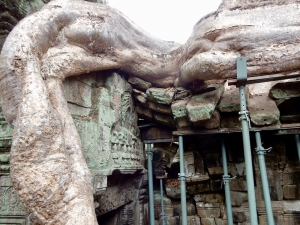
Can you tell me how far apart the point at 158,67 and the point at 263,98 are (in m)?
1.58

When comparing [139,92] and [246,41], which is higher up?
[246,41]

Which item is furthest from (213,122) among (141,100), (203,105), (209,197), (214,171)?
(209,197)

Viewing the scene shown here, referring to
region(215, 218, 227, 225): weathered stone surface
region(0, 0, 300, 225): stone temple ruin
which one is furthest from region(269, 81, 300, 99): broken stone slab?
region(215, 218, 227, 225): weathered stone surface

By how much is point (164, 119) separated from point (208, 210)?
5.08 feet

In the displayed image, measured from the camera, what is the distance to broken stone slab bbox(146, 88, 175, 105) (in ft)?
11.7

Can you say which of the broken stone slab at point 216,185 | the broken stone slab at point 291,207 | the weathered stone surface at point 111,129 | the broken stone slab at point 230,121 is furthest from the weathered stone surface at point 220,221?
the broken stone slab at point 230,121

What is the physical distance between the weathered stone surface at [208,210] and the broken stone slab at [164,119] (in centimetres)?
132

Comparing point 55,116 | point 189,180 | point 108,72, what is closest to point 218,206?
point 189,180

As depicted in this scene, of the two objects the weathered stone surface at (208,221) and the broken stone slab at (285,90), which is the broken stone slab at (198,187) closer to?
the weathered stone surface at (208,221)

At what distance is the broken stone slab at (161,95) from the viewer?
11.7 feet

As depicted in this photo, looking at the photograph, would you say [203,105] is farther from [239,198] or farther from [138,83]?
[239,198]

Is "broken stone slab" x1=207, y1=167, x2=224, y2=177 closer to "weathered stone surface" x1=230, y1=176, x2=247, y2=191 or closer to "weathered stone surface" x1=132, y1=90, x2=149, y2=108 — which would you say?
"weathered stone surface" x1=230, y1=176, x2=247, y2=191

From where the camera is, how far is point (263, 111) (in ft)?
10.1

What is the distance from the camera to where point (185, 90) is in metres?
3.51
